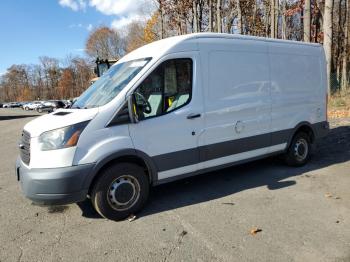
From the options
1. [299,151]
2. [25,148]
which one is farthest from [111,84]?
[299,151]

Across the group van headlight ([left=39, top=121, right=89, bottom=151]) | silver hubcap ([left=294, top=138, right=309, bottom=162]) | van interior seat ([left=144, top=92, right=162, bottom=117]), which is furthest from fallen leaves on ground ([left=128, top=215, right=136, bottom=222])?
silver hubcap ([left=294, top=138, right=309, bottom=162])

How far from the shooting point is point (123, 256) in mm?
3805

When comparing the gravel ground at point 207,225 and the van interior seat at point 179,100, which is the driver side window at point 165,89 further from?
the gravel ground at point 207,225

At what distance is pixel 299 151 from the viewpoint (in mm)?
7027

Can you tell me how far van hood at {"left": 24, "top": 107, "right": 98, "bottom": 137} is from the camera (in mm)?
4410

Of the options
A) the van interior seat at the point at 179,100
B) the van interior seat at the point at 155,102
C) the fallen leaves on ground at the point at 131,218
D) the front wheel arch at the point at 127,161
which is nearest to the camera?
the front wheel arch at the point at 127,161

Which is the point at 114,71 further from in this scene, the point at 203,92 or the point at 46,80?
the point at 46,80

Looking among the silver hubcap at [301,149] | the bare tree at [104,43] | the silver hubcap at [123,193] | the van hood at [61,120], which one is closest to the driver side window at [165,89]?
the van hood at [61,120]

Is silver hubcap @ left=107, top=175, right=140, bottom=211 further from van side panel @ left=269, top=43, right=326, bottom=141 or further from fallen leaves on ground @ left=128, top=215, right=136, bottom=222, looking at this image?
van side panel @ left=269, top=43, right=326, bottom=141

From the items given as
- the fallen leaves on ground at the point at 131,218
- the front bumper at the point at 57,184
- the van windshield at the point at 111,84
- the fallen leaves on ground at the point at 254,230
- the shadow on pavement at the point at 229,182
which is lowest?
the fallen leaves on ground at the point at 254,230

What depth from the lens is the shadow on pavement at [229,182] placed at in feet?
17.5

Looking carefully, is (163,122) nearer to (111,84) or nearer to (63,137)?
(111,84)

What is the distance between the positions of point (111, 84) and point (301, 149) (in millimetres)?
4053

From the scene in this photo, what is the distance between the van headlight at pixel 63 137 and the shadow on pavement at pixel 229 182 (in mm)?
1205
